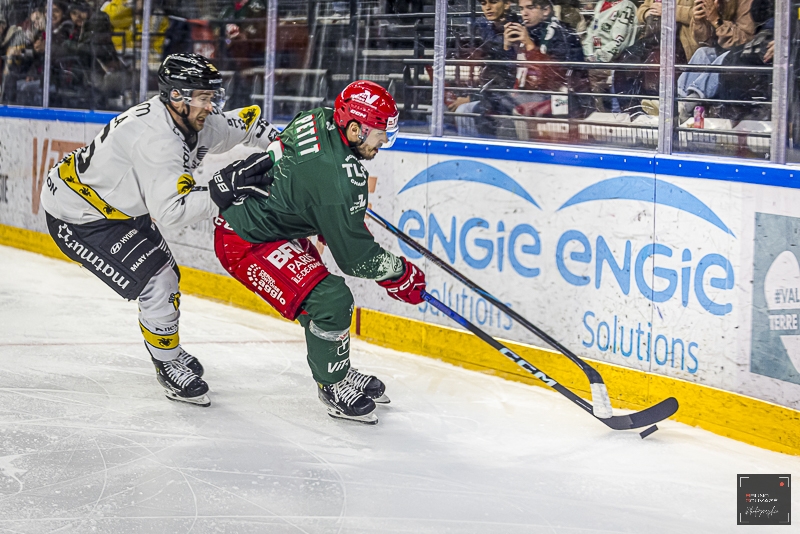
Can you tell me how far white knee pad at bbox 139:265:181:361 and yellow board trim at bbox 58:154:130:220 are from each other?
0.27 meters

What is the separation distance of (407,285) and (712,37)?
141 cm

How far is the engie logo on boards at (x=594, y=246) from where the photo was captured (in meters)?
3.76

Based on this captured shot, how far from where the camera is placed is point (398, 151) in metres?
4.95

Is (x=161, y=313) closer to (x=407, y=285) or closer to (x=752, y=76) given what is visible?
(x=407, y=285)

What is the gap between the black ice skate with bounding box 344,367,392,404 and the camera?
4.00 meters

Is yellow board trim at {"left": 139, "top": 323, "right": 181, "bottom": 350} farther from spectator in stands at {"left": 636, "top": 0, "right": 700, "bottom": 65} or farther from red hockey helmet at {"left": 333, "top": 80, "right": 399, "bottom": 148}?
spectator in stands at {"left": 636, "top": 0, "right": 700, "bottom": 65}

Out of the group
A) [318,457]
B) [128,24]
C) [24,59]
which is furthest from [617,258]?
[24,59]

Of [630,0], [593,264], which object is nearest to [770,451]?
[593,264]

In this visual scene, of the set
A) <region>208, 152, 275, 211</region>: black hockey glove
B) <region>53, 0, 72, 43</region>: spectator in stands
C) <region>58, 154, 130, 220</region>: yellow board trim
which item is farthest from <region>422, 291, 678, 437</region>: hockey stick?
<region>53, 0, 72, 43</region>: spectator in stands

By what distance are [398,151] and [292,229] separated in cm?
133

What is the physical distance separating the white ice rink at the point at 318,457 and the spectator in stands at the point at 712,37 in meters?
1.22

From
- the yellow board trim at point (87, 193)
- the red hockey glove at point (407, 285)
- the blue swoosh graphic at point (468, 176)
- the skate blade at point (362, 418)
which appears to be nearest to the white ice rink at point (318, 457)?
the skate blade at point (362, 418)

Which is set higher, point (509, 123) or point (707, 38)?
point (707, 38)

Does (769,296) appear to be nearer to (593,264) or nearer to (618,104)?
(593,264)
